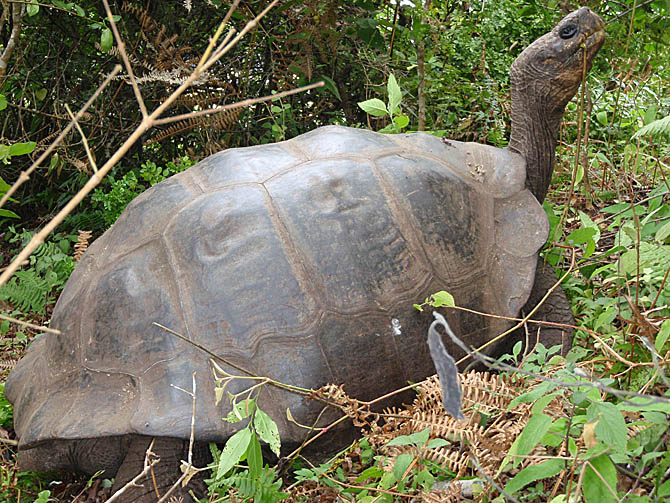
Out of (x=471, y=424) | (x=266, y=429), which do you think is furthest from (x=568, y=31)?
(x=266, y=429)

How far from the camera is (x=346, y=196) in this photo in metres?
2.64

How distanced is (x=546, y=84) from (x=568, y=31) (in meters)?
0.28

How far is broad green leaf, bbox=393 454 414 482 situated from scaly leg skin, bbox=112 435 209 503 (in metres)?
0.91

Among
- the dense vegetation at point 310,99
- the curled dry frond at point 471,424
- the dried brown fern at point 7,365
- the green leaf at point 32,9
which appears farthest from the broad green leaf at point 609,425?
the green leaf at point 32,9

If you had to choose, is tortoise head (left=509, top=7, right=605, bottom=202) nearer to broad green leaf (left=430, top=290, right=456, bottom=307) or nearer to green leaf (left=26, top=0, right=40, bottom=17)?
broad green leaf (left=430, top=290, right=456, bottom=307)

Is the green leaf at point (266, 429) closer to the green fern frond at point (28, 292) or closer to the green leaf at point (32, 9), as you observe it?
the green fern frond at point (28, 292)

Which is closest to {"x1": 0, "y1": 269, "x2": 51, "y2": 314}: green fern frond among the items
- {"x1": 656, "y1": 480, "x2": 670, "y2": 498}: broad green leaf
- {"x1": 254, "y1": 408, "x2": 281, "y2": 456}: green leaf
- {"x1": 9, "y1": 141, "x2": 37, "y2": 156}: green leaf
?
{"x1": 9, "y1": 141, "x2": 37, "y2": 156}: green leaf

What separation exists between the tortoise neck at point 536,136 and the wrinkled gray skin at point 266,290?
18.9 inches

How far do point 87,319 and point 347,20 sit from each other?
303 cm

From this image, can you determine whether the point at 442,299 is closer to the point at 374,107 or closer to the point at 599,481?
the point at 599,481

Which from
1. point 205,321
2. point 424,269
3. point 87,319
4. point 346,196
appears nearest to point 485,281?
point 424,269

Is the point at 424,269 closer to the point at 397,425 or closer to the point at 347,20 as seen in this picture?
the point at 397,425

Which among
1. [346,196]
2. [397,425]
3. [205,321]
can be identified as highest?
[346,196]

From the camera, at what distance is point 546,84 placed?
3352 millimetres
